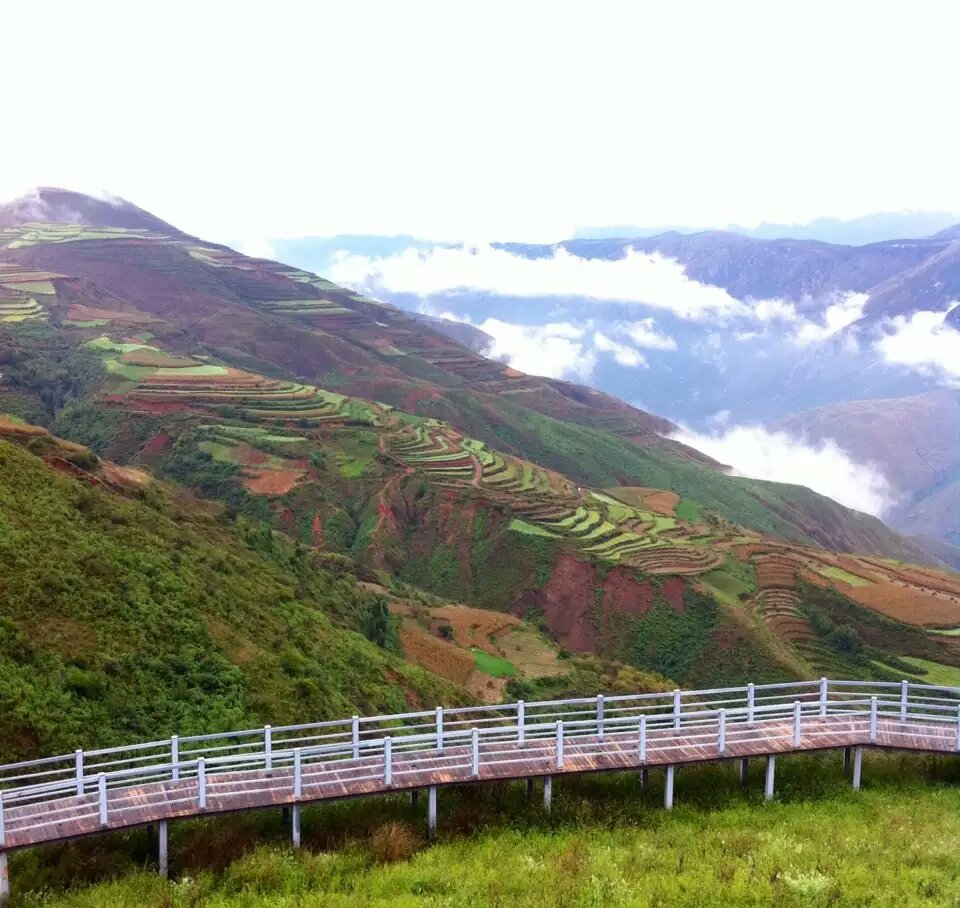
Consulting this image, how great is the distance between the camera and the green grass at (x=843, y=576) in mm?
74944

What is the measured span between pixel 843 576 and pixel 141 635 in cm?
6765

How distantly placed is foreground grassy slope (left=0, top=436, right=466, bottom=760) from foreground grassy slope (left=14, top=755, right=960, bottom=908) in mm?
7838

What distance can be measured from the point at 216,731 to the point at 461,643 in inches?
1168

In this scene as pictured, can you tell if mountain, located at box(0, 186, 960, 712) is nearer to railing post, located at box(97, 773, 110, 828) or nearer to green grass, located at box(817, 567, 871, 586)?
green grass, located at box(817, 567, 871, 586)

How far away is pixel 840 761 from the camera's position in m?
19.1

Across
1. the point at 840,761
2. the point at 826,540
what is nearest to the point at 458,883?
the point at 840,761

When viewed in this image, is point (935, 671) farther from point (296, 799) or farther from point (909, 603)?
point (296, 799)

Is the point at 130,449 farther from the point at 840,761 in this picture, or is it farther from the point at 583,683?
the point at 840,761

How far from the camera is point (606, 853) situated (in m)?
14.4

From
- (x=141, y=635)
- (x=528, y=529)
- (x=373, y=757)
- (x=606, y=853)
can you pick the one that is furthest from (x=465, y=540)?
(x=606, y=853)

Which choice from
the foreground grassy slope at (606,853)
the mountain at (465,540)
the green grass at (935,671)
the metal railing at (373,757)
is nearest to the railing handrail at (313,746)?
the metal railing at (373,757)

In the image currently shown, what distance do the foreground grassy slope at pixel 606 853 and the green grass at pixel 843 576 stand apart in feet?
202

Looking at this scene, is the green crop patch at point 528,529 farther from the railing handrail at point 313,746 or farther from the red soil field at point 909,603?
the railing handrail at point 313,746

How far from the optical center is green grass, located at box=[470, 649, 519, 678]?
47925 millimetres
